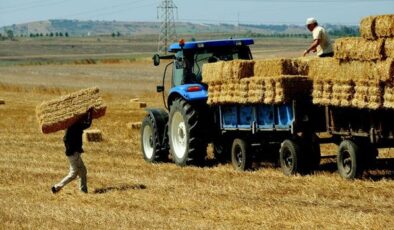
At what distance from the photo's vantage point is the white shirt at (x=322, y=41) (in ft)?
54.9

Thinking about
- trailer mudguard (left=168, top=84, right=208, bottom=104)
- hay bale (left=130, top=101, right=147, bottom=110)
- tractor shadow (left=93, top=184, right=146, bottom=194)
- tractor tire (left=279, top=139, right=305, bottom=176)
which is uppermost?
trailer mudguard (left=168, top=84, right=208, bottom=104)

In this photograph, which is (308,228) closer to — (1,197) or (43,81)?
(1,197)

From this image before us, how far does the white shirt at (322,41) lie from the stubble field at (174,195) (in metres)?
1.81

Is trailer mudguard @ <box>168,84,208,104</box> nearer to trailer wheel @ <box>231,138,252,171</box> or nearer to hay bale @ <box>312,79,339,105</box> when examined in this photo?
trailer wheel @ <box>231,138,252,171</box>

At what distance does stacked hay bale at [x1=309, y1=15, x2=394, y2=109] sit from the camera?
13.8 metres

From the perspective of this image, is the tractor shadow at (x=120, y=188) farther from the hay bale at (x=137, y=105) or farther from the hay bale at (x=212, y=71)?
the hay bale at (x=137, y=105)

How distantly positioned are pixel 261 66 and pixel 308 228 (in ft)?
19.4

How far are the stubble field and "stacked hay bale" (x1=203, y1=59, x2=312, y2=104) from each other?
130cm

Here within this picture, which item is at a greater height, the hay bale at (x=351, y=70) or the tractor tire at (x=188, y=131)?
the hay bale at (x=351, y=70)

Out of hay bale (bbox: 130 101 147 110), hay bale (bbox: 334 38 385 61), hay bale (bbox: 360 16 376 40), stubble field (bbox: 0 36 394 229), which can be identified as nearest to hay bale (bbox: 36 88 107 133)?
stubble field (bbox: 0 36 394 229)

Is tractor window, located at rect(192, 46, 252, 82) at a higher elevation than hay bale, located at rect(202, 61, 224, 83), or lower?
higher

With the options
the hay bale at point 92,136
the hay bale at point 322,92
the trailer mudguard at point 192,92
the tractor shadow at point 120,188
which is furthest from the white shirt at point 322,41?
the hay bale at point 92,136

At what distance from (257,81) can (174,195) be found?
9.68ft

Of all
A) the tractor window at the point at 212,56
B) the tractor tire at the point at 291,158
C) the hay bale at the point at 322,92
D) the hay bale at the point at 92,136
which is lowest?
the hay bale at the point at 92,136
